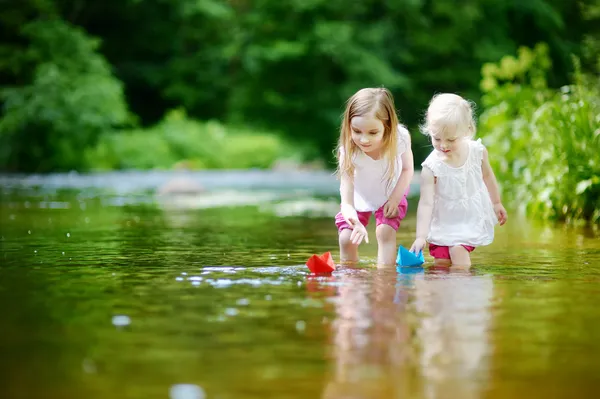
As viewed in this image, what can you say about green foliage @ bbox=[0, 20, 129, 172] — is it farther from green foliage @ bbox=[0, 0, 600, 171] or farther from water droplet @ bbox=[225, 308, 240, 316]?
water droplet @ bbox=[225, 308, 240, 316]

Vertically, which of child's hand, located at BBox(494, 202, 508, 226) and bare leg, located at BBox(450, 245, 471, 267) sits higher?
child's hand, located at BBox(494, 202, 508, 226)

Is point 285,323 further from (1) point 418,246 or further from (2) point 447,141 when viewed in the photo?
(2) point 447,141

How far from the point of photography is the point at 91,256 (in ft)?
19.3

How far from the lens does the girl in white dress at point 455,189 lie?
560cm

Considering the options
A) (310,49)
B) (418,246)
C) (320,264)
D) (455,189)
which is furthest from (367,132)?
(310,49)

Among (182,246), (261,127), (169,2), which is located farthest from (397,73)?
(182,246)

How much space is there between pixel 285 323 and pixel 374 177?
7.93ft

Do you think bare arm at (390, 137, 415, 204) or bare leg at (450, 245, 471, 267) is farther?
bare arm at (390, 137, 415, 204)

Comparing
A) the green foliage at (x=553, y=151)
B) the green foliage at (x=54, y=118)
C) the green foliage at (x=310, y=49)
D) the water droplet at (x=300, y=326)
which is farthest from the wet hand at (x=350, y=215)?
the green foliage at (x=310, y=49)

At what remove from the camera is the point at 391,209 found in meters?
5.74

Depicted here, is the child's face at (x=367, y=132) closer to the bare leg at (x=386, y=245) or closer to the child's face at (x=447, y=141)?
the child's face at (x=447, y=141)

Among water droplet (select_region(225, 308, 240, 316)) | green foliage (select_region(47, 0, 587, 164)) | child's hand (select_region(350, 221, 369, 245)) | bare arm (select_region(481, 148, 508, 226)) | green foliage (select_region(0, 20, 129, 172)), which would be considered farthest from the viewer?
green foliage (select_region(47, 0, 587, 164))

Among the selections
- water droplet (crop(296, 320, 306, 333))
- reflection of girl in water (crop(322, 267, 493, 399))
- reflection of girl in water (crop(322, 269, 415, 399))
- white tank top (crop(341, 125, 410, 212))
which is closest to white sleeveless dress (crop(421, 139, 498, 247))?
white tank top (crop(341, 125, 410, 212))

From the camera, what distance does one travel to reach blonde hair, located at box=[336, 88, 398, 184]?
5555mm
